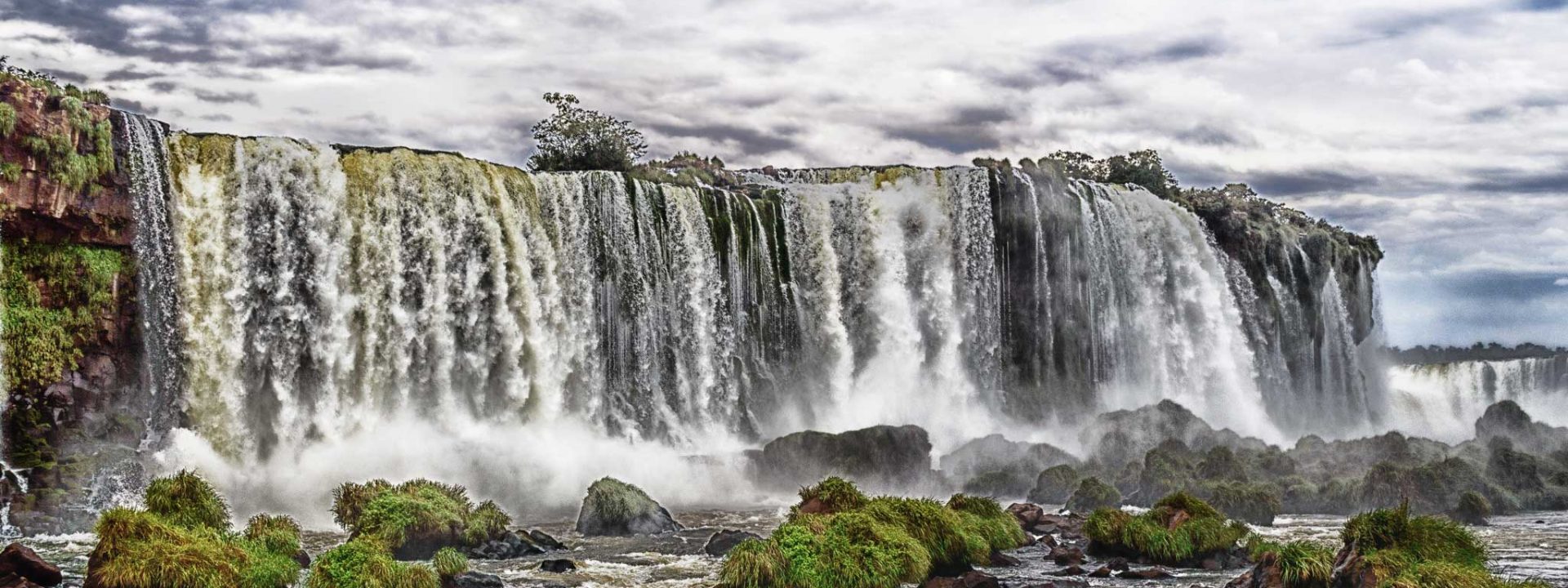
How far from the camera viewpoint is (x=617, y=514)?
29.5m

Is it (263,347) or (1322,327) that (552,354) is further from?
(1322,327)

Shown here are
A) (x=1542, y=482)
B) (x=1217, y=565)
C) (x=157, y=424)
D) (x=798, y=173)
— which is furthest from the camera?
(x=798, y=173)

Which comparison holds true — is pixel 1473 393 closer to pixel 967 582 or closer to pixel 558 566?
pixel 967 582

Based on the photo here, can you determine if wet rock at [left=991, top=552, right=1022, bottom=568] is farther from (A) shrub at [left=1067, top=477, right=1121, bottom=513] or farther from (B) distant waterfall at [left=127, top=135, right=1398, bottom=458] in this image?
(B) distant waterfall at [left=127, top=135, right=1398, bottom=458]

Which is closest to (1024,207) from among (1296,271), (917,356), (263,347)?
(917,356)

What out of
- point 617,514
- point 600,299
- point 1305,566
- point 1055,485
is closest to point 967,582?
point 1305,566

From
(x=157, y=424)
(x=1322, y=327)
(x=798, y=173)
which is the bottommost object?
(x=157, y=424)

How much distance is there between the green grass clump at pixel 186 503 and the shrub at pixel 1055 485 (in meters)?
20.3

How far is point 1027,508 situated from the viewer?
2998 cm

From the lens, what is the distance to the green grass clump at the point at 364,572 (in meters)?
19.9

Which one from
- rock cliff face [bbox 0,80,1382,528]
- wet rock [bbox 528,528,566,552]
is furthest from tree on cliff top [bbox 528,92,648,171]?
wet rock [bbox 528,528,566,552]

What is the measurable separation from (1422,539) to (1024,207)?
3051cm

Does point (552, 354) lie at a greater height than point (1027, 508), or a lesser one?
greater

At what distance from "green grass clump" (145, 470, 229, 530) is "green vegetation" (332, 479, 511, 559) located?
2.24m
